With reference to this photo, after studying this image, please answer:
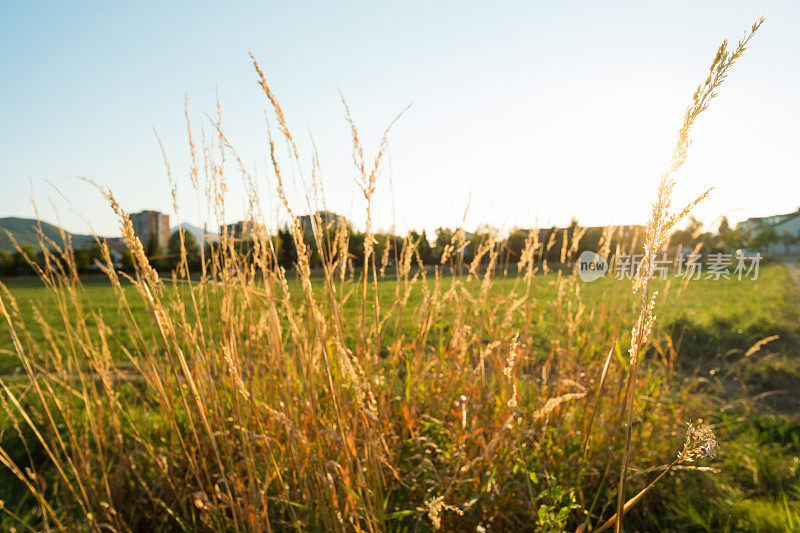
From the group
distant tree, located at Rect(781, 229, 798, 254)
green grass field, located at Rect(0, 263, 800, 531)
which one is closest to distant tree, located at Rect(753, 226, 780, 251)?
distant tree, located at Rect(781, 229, 798, 254)

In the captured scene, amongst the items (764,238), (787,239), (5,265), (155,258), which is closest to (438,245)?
(155,258)

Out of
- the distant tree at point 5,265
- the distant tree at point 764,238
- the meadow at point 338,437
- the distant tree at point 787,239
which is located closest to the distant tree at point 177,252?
the meadow at point 338,437

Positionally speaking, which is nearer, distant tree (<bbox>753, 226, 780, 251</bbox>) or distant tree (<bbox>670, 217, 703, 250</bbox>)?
distant tree (<bbox>670, 217, 703, 250</bbox>)

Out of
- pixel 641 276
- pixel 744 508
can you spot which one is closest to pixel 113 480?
pixel 641 276

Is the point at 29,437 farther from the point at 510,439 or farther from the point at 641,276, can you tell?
the point at 641,276

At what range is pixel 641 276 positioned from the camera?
85 centimetres

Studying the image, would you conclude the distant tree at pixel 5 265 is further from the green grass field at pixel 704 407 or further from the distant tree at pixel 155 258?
the green grass field at pixel 704 407

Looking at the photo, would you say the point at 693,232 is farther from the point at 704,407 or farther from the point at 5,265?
the point at 5,265

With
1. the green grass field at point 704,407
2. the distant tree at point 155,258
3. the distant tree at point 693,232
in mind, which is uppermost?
the distant tree at point 693,232

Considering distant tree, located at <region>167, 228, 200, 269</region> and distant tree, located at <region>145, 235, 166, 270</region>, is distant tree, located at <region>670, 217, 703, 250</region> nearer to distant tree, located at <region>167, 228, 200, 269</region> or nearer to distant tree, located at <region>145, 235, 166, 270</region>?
distant tree, located at <region>145, 235, 166, 270</region>

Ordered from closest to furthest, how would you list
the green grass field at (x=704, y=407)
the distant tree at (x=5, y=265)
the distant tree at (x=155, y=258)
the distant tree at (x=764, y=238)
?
the distant tree at (x=155, y=258)
the green grass field at (x=704, y=407)
the distant tree at (x=5, y=265)
the distant tree at (x=764, y=238)

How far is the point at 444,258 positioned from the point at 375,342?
2.31 feet

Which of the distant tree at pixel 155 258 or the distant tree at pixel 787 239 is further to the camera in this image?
the distant tree at pixel 787 239

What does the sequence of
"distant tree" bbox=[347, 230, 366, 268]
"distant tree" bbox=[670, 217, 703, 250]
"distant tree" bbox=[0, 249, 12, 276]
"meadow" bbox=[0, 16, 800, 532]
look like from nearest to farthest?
"meadow" bbox=[0, 16, 800, 532], "distant tree" bbox=[347, 230, 366, 268], "distant tree" bbox=[670, 217, 703, 250], "distant tree" bbox=[0, 249, 12, 276]
